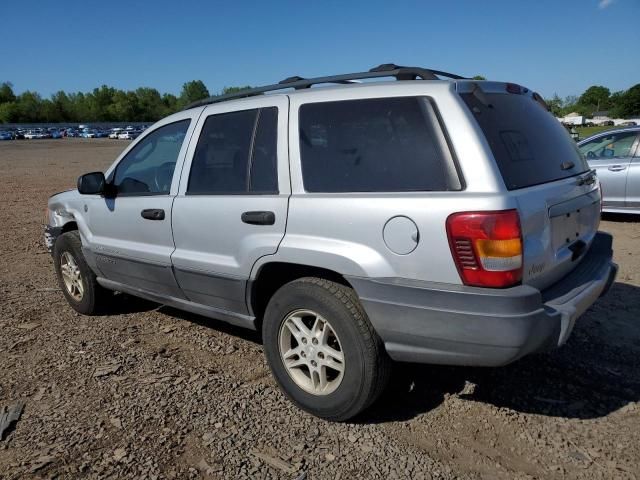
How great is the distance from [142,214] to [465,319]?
2.54m

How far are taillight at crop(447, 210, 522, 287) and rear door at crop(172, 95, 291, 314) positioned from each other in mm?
1039

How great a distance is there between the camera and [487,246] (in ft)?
7.97

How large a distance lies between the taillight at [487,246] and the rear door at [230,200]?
3.41 ft

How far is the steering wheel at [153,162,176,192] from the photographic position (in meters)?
3.90

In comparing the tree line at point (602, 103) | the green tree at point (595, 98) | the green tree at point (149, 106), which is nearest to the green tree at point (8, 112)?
the green tree at point (149, 106)

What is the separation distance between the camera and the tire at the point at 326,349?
110 inches

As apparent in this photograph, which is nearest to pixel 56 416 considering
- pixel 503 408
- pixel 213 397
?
pixel 213 397

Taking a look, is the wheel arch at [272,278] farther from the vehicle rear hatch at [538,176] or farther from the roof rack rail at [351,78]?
the roof rack rail at [351,78]

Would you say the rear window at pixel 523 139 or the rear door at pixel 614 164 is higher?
the rear window at pixel 523 139

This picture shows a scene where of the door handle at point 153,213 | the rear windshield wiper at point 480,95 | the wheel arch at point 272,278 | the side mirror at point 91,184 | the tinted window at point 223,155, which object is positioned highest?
the rear windshield wiper at point 480,95

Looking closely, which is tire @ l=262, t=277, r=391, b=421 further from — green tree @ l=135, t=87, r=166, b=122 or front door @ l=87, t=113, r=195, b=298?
green tree @ l=135, t=87, r=166, b=122

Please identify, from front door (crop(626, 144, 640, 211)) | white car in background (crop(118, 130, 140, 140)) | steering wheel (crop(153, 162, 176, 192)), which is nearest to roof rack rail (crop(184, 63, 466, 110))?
steering wheel (crop(153, 162, 176, 192))

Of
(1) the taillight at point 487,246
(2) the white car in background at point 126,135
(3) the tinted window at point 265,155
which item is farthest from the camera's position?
(2) the white car in background at point 126,135

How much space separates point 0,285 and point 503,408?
545 centimetres
